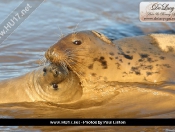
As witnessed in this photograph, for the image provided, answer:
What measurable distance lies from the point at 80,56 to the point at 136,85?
28.2 inches

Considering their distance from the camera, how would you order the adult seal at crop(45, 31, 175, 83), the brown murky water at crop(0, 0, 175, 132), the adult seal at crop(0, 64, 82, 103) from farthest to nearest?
the adult seal at crop(45, 31, 175, 83) → the adult seal at crop(0, 64, 82, 103) → the brown murky water at crop(0, 0, 175, 132)

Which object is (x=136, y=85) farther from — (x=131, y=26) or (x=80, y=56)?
(x=131, y=26)

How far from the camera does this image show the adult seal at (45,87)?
202 inches

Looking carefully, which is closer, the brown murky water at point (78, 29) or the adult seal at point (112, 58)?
the brown murky water at point (78, 29)

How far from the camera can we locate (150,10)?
7.81 m

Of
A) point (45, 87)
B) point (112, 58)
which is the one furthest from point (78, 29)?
point (45, 87)

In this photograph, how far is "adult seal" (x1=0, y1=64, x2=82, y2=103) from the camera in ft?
16.8

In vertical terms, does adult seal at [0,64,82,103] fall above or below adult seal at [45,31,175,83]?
below

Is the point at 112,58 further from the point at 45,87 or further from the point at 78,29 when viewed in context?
the point at 78,29

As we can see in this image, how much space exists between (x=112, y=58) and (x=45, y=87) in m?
0.84

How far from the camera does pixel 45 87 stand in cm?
531

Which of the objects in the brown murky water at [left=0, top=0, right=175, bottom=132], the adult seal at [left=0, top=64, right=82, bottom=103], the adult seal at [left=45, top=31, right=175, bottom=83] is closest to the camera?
the brown murky water at [left=0, top=0, right=175, bottom=132]

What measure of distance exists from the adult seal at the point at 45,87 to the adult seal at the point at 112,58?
0.11 m

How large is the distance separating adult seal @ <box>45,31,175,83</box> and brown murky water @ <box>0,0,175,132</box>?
0.60 ft
